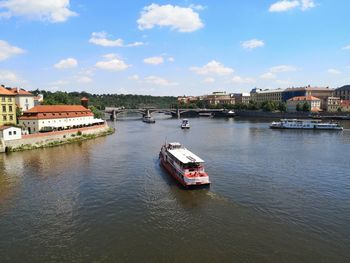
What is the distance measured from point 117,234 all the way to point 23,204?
12.6 metres

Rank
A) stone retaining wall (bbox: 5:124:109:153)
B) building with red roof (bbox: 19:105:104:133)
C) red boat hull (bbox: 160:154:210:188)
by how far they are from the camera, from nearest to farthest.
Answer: red boat hull (bbox: 160:154:210:188)
stone retaining wall (bbox: 5:124:109:153)
building with red roof (bbox: 19:105:104:133)

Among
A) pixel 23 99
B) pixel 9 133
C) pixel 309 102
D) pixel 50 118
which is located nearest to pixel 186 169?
pixel 9 133

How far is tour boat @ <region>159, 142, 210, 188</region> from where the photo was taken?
1378 inches

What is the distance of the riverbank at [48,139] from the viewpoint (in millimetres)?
59194

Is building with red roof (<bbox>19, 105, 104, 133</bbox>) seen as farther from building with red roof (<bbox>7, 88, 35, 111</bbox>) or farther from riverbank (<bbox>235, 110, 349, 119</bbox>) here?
riverbank (<bbox>235, 110, 349, 119</bbox>)

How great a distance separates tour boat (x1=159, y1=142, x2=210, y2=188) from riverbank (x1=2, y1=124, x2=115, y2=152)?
32.9 meters

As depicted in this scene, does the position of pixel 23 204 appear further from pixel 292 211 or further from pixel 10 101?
pixel 10 101

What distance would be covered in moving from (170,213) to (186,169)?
9.28 meters

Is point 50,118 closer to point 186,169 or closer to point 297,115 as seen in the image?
point 186,169

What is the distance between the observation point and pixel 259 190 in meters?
34.2

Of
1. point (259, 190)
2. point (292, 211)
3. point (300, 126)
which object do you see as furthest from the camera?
point (300, 126)

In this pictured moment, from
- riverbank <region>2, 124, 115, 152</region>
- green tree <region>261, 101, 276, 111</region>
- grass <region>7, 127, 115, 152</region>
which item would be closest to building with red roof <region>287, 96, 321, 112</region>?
green tree <region>261, 101, 276, 111</region>

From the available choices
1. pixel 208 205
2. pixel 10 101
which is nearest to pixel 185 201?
pixel 208 205

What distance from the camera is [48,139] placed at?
6669cm
